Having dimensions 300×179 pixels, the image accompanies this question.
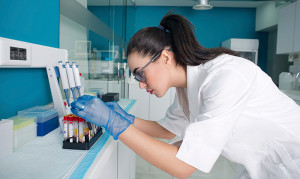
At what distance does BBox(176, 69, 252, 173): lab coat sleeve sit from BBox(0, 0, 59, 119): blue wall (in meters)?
0.85

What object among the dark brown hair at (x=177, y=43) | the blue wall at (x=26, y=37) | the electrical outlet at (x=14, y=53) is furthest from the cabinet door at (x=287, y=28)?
the electrical outlet at (x=14, y=53)

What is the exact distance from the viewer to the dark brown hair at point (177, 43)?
1.02m

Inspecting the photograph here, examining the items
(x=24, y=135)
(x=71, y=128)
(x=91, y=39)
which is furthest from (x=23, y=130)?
(x=91, y=39)

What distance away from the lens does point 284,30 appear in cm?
386

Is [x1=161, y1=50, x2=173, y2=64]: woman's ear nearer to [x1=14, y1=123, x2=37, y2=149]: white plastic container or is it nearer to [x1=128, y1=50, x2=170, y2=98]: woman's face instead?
[x1=128, y1=50, x2=170, y2=98]: woman's face

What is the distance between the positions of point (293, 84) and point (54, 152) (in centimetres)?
399

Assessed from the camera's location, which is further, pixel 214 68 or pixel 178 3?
pixel 178 3

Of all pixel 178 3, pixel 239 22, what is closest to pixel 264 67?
pixel 239 22

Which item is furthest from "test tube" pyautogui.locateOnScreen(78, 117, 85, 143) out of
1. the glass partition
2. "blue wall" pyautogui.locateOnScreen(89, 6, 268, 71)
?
"blue wall" pyautogui.locateOnScreen(89, 6, 268, 71)

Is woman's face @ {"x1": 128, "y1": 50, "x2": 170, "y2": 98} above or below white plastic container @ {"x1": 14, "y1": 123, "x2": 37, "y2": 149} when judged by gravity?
above

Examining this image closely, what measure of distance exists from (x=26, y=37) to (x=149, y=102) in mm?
3263

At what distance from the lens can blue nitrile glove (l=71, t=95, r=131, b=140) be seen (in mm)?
842

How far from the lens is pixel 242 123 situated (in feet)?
3.06

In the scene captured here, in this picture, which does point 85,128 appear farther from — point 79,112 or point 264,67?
point 264,67
